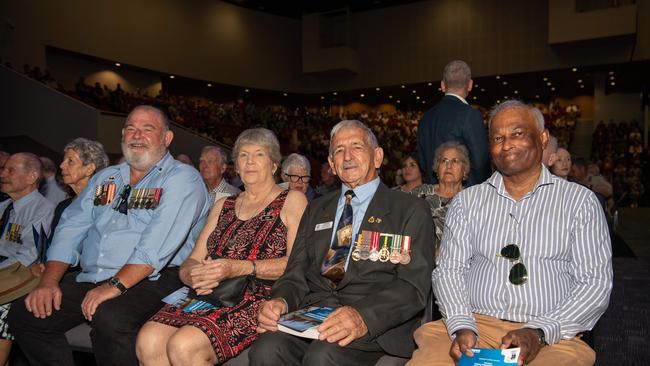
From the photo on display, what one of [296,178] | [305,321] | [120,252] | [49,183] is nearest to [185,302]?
[120,252]

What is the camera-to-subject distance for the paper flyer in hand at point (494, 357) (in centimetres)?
159

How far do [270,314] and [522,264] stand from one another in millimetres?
1017

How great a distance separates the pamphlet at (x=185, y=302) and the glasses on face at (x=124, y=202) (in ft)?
1.93

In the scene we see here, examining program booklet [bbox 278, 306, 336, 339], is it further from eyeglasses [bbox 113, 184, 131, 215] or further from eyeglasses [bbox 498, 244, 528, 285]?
eyeglasses [bbox 113, 184, 131, 215]

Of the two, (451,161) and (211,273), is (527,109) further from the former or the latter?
(211,273)

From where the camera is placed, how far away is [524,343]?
1.67 metres

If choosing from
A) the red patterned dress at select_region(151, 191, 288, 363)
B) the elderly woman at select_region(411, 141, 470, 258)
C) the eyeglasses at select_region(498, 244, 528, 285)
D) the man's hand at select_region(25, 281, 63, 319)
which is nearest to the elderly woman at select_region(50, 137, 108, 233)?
the man's hand at select_region(25, 281, 63, 319)

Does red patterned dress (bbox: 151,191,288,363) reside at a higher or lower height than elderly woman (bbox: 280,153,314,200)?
lower

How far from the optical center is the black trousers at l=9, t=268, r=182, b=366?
2.34 m

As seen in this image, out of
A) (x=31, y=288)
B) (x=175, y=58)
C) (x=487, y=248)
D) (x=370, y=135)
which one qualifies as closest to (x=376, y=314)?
(x=487, y=248)

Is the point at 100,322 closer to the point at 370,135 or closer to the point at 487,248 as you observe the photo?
the point at 370,135

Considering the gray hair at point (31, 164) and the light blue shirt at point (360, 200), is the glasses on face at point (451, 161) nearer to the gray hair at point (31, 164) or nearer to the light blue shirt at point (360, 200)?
the light blue shirt at point (360, 200)

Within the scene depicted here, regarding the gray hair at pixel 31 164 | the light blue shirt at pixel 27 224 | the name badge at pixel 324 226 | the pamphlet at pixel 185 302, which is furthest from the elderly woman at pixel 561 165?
the gray hair at pixel 31 164

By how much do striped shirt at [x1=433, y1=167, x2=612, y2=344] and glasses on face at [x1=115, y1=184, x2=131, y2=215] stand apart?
1.76m
